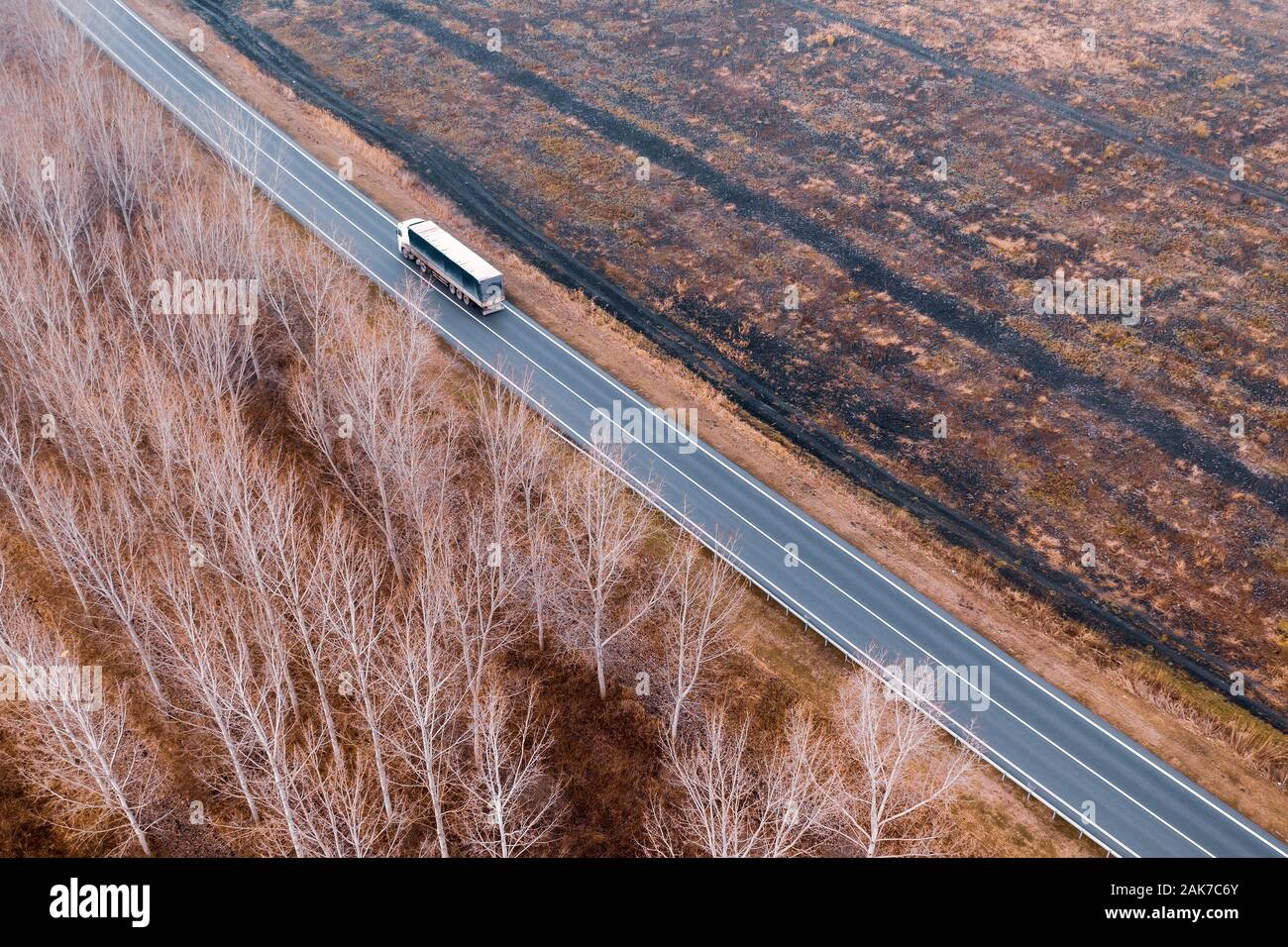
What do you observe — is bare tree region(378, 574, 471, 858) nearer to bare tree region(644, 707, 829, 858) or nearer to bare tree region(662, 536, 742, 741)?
bare tree region(644, 707, 829, 858)

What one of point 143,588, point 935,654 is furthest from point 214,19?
point 935,654

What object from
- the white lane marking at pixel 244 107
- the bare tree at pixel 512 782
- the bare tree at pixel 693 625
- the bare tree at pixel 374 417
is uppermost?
the white lane marking at pixel 244 107

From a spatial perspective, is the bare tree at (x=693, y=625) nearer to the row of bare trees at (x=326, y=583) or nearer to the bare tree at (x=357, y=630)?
the row of bare trees at (x=326, y=583)

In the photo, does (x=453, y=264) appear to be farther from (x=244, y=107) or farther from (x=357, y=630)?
(x=244, y=107)

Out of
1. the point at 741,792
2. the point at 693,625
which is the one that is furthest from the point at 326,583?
the point at 741,792

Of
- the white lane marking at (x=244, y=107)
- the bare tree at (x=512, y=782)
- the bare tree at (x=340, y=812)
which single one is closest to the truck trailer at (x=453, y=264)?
the white lane marking at (x=244, y=107)
